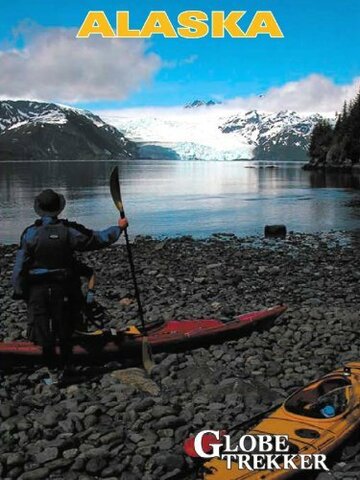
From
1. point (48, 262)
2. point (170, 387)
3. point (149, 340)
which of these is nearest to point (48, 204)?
point (48, 262)

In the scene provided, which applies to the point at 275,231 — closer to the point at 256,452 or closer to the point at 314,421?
the point at 314,421

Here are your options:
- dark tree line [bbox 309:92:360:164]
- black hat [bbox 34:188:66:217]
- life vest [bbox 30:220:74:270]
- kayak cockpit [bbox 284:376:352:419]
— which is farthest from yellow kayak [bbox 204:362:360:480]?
dark tree line [bbox 309:92:360:164]

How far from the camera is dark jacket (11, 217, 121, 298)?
27.8 ft

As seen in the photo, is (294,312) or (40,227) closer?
(40,227)

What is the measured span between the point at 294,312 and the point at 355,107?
124 m

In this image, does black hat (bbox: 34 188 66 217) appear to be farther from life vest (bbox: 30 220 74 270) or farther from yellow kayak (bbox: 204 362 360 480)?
yellow kayak (bbox: 204 362 360 480)

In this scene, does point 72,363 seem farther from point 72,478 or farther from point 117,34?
point 117,34

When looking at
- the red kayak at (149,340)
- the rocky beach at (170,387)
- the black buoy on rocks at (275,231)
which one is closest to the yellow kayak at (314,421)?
the rocky beach at (170,387)

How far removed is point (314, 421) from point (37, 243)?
191 inches

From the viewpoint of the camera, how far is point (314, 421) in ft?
22.8

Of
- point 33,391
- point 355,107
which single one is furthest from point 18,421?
point 355,107

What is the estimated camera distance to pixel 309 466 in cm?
633

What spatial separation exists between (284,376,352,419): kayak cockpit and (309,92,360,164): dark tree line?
4715 inches

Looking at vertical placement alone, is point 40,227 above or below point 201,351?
above
